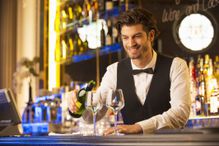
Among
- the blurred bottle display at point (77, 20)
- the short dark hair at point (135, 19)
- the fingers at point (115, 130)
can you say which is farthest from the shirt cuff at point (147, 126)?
the blurred bottle display at point (77, 20)

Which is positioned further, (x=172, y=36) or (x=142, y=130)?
(x=172, y=36)

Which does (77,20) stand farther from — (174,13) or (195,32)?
(195,32)

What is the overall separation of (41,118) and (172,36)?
6.42 ft

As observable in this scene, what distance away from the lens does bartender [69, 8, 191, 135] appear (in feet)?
8.32

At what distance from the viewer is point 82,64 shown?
4.87 m

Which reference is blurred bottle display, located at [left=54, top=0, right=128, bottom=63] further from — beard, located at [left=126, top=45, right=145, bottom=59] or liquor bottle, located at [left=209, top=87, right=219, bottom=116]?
beard, located at [left=126, top=45, right=145, bottom=59]

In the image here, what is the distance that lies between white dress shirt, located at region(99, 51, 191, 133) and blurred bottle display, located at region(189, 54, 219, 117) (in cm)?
87

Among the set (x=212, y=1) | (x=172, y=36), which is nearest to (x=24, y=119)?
(x=172, y=36)

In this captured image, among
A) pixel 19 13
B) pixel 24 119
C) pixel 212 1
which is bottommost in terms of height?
pixel 24 119

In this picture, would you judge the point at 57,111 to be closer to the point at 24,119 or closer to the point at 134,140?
the point at 24,119

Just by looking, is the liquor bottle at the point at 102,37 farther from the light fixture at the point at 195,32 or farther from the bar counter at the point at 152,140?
the bar counter at the point at 152,140

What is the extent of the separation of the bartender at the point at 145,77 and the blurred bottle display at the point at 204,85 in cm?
81

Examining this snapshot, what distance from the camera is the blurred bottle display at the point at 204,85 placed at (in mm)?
3457

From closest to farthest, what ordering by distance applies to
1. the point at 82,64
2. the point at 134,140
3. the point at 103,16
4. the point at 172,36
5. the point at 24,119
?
1. the point at 134,140
2. the point at 172,36
3. the point at 103,16
4. the point at 82,64
5. the point at 24,119
